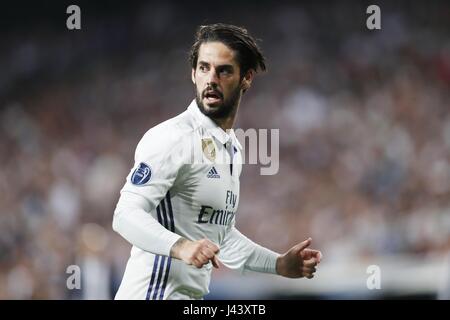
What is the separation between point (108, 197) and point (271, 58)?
2392 millimetres

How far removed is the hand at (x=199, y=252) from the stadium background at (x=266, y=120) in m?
4.46

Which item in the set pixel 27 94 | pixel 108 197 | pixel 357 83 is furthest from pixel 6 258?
pixel 357 83

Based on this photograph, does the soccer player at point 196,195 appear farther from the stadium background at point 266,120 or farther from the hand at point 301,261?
the stadium background at point 266,120

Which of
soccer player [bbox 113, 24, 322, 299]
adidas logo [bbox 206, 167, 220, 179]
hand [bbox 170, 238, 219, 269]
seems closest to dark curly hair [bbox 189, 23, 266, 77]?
soccer player [bbox 113, 24, 322, 299]

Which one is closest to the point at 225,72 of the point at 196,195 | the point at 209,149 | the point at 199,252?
the point at 209,149

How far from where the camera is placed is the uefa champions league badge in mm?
3176

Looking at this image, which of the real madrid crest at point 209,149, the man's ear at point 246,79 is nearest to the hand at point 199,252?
the real madrid crest at point 209,149

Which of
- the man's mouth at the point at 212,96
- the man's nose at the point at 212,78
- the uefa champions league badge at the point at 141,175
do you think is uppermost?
the man's nose at the point at 212,78

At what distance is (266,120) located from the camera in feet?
26.4

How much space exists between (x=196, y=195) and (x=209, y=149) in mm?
249

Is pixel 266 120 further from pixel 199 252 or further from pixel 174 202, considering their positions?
pixel 199 252

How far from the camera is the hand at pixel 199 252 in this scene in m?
2.87

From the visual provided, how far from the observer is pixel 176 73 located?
27.3 ft
